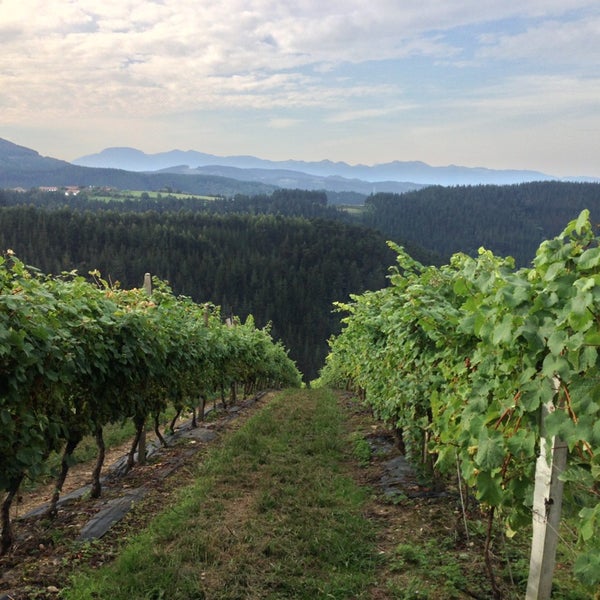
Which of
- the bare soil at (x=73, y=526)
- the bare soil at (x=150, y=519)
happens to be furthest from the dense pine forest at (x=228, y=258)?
the bare soil at (x=150, y=519)

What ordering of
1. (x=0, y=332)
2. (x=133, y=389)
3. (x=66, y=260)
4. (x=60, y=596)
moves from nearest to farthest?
(x=0, y=332) → (x=60, y=596) → (x=133, y=389) → (x=66, y=260)

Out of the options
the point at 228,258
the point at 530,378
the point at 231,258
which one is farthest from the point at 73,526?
the point at 228,258

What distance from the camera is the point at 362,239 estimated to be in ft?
470

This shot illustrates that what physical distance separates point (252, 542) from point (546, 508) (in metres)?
2.99

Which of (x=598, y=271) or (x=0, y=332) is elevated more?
(x=598, y=271)

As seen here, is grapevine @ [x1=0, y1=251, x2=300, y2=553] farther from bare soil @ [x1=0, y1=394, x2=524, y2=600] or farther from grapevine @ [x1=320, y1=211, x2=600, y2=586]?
grapevine @ [x1=320, y1=211, x2=600, y2=586]

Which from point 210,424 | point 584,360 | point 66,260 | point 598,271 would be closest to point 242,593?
point 584,360

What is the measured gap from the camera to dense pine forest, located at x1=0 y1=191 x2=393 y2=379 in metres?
111

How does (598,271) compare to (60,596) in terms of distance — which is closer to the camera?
(598,271)

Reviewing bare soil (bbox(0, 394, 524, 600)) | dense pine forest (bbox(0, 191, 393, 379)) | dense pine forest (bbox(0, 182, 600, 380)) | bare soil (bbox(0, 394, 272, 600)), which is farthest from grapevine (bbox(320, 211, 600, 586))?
dense pine forest (bbox(0, 191, 393, 379))

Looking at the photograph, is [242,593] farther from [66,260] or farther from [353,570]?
[66,260]

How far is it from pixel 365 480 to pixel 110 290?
489 cm

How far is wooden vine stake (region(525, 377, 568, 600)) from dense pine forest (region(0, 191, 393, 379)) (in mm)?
95537

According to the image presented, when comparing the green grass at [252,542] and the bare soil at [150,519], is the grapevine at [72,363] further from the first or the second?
the green grass at [252,542]
